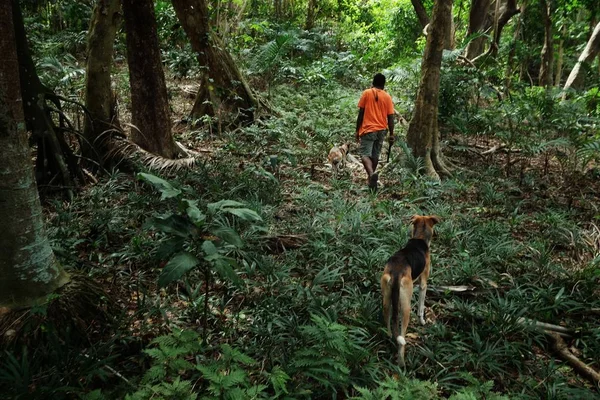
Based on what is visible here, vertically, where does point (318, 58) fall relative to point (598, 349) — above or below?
above

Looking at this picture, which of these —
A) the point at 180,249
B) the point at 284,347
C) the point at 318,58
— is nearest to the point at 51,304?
the point at 180,249

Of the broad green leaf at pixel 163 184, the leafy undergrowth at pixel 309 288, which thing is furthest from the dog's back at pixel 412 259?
the broad green leaf at pixel 163 184

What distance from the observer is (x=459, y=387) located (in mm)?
3098

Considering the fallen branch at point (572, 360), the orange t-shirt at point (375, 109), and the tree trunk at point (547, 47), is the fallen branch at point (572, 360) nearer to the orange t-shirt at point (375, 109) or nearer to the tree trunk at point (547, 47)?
the orange t-shirt at point (375, 109)

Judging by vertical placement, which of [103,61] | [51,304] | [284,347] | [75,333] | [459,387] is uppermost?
[103,61]

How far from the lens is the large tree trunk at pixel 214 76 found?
8781 mm

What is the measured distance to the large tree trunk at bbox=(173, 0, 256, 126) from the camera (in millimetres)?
8781

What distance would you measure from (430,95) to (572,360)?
542 cm

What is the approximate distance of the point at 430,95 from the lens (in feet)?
25.0

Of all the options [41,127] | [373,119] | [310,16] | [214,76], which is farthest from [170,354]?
[310,16]

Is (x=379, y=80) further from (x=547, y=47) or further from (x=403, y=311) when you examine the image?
(x=547, y=47)

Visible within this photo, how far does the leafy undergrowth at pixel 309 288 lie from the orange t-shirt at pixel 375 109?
3.61 ft

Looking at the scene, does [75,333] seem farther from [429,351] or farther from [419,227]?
[419,227]

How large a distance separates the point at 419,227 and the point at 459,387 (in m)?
1.54
